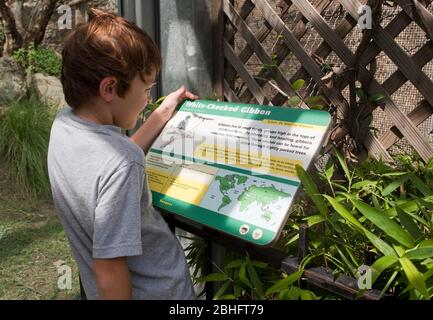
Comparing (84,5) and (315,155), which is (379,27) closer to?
(315,155)

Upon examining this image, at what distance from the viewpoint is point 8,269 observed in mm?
2918

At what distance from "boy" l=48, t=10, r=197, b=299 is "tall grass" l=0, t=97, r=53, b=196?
2855mm

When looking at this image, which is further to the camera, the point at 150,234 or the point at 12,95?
the point at 12,95

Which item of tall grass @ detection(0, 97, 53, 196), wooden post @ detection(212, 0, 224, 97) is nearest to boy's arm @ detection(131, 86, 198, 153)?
wooden post @ detection(212, 0, 224, 97)

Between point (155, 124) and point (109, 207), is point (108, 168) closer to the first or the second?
point (109, 207)

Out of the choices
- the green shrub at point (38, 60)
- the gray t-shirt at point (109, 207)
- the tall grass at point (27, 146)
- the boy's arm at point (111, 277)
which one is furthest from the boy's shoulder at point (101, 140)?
the green shrub at point (38, 60)

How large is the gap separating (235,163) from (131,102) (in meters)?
0.39

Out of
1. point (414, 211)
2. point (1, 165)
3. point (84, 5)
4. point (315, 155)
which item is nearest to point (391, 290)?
point (414, 211)

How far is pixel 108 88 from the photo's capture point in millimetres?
1207

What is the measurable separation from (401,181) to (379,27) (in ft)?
2.67

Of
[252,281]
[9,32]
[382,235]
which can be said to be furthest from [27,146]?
[382,235]

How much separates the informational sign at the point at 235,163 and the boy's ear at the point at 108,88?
0.42 meters

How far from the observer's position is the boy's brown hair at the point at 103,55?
1.18 m

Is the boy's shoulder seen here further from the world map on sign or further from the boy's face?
the world map on sign
